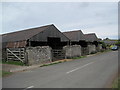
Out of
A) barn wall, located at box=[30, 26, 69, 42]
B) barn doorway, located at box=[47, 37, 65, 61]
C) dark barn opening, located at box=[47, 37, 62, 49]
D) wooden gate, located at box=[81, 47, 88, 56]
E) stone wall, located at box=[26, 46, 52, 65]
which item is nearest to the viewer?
stone wall, located at box=[26, 46, 52, 65]

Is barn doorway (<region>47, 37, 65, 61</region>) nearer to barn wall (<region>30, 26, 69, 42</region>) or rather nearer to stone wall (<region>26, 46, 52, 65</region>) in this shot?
barn wall (<region>30, 26, 69, 42</region>)

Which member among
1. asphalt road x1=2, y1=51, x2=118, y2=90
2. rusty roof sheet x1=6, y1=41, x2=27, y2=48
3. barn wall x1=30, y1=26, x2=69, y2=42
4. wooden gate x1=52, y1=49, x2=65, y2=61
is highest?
barn wall x1=30, y1=26, x2=69, y2=42

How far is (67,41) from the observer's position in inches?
1075

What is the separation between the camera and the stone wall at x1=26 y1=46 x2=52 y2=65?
18.1m

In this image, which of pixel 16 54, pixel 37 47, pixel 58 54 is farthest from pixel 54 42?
pixel 16 54

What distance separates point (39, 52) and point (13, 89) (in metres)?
11.7

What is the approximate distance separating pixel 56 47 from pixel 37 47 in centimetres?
678

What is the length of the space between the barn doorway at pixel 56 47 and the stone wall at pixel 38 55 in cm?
266

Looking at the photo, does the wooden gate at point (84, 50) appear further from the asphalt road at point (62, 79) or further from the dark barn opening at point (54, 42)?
the asphalt road at point (62, 79)

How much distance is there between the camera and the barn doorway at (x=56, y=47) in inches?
946

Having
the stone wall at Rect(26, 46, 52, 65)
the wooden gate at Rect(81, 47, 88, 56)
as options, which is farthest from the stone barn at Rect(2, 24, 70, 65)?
the wooden gate at Rect(81, 47, 88, 56)

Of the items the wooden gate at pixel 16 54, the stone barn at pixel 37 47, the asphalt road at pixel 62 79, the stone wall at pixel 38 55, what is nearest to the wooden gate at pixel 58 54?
the stone barn at pixel 37 47

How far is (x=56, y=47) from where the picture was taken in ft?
83.8

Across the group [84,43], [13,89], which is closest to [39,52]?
[13,89]
